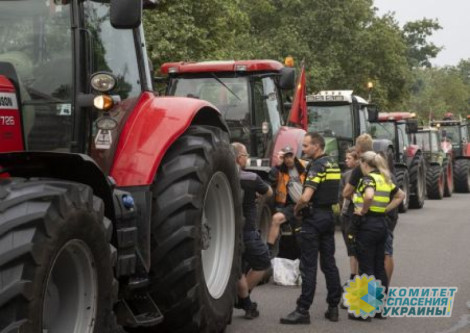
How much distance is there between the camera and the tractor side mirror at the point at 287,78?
11172 millimetres

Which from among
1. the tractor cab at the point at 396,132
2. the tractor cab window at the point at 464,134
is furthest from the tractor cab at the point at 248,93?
the tractor cab window at the point at 464,134

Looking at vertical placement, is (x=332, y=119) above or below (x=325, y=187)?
above

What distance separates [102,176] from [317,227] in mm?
3175

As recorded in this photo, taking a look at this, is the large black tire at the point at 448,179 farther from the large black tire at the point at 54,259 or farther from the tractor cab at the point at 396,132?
the large black tire at the point at 54,259

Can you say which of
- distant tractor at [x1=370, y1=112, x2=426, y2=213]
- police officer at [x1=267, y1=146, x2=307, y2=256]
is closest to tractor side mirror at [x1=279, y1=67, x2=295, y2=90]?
police officer at [x1=267, y1=146, x2=307, y2=256]

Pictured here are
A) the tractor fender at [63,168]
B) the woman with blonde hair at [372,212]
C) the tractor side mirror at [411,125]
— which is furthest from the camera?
the tractor side mirror at [411,125]

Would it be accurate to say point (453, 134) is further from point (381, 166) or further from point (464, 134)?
point (381, 166)

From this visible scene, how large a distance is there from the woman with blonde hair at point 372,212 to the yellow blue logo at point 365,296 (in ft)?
0.30

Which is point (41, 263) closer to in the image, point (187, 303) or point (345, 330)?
point (187, 303)

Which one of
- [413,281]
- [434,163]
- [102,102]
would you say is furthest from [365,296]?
[434,163]

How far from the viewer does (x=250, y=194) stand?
25.2 ft

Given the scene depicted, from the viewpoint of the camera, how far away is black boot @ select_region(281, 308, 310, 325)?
729 centimetres

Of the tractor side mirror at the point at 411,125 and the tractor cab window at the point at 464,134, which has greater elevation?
the tractor side mirror at the point at 411,125

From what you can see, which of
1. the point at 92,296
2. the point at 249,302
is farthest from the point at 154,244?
the point at 249,302
